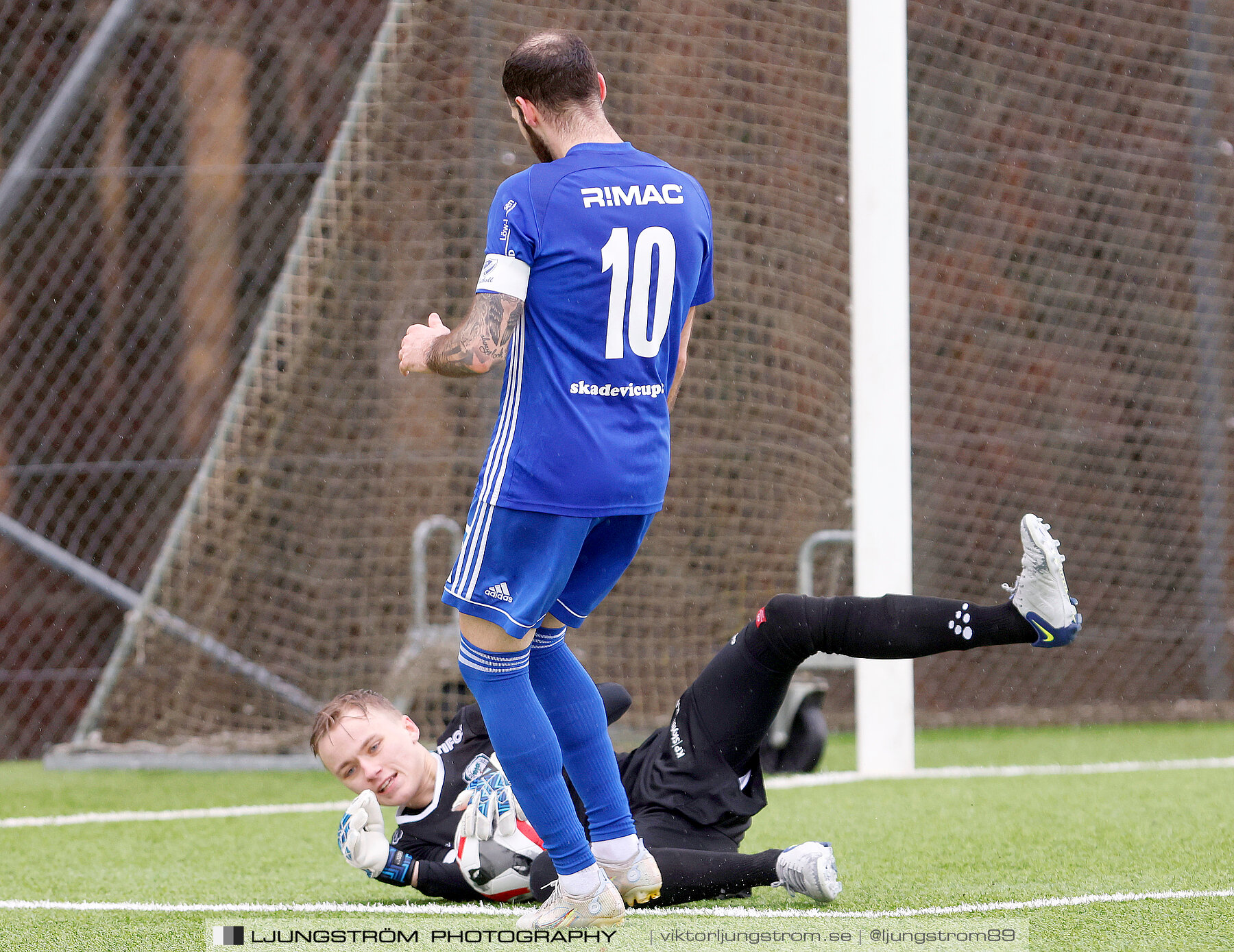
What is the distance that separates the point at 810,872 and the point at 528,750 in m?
0.57

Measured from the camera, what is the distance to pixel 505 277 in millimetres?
2328

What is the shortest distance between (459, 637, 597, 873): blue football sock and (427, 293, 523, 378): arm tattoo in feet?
1.62

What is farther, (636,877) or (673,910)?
(673,910)

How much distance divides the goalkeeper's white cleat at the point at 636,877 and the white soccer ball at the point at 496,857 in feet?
0.69

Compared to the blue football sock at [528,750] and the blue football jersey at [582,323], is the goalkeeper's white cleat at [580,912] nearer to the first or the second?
the blue football sock at [528,750]

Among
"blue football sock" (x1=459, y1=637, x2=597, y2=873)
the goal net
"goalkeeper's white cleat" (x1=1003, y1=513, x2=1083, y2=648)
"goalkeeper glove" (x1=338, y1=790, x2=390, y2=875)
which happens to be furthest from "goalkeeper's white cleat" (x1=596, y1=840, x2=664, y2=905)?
the goal net

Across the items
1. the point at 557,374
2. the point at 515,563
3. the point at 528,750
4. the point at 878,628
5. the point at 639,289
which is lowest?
the point at 528,750

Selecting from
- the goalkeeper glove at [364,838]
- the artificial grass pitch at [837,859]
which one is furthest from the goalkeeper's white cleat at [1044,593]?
the goalkeeper glove at [364,838]

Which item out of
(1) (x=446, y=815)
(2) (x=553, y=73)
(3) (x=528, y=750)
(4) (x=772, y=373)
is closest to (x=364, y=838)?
(1) (x=446, y=815)

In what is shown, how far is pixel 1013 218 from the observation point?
20.7ft

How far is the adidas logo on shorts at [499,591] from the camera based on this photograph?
7.81ft

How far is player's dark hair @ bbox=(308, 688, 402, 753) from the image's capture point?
276cm

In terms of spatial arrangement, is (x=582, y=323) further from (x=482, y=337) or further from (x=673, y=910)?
(x=673, y=910)

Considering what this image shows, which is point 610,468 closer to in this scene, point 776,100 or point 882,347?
point 882,347
